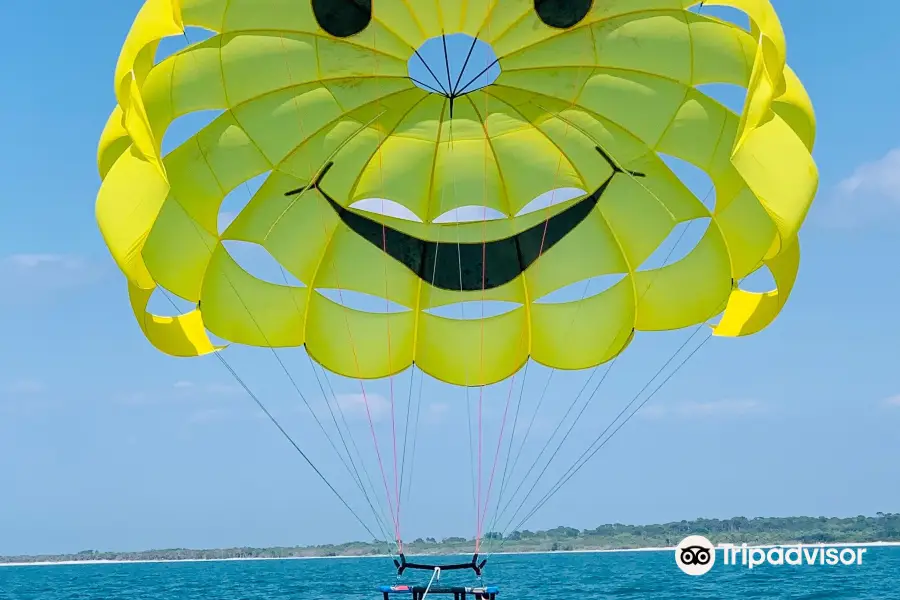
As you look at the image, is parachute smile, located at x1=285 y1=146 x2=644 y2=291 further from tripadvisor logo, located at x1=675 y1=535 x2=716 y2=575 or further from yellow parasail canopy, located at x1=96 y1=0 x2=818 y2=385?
tripadvisor logo, located at x1=675 y1=535 x2=716 y2=575

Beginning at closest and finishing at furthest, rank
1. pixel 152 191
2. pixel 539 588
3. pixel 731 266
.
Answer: pixel 152 191 < pixel 731 266 < pixel 539 588

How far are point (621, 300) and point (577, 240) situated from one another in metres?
0.91

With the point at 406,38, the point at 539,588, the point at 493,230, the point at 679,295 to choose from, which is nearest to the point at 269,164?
the point at 406,38

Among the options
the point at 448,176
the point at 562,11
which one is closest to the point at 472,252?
the point at 448,176

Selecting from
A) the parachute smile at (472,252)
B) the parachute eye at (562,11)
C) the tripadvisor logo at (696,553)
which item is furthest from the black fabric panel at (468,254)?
the tripadvisor logo at (696,553)

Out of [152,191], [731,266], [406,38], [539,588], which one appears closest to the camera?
[152,191]

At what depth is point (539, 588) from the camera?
1593 inches

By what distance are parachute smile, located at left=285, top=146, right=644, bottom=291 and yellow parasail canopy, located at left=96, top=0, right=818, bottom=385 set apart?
2cm

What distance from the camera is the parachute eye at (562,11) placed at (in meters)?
11.7

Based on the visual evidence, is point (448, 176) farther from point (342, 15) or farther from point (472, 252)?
point (342, 15)

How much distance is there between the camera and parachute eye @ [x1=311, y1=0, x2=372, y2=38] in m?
11.5

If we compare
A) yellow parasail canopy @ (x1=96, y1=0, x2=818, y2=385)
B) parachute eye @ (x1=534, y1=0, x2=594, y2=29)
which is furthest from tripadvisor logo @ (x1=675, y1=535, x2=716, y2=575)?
parachute eye @ (x1=534, y1=0, x2=594, y2=29)

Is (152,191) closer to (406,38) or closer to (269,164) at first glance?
(269,164)

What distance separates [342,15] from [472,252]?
3.39 meters
